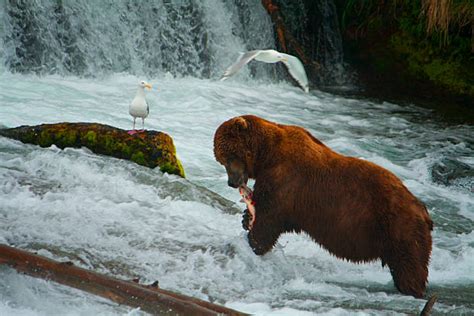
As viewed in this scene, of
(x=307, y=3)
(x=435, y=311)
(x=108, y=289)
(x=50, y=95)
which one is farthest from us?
(x=307, y=3)

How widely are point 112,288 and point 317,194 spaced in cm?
175

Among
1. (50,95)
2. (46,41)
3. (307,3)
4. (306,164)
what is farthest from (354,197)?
(307,3)

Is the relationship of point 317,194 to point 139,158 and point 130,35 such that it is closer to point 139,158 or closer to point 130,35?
point 139,158

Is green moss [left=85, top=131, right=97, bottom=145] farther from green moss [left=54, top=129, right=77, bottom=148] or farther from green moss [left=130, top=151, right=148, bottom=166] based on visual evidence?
green moss [left=130, top=151, right=148, bottom=166]

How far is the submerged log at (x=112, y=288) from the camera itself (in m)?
3.29

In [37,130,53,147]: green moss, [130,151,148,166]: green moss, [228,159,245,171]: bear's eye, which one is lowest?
[130,151,148,166]: green moss

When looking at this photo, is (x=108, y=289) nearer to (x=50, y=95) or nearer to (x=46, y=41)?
(x=50, y=95)

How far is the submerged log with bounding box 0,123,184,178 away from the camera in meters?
6.70

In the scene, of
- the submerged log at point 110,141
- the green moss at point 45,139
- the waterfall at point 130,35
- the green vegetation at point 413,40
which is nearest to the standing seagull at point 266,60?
the submerged log at point 110,141

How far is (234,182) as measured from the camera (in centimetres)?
483

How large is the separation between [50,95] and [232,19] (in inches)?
227

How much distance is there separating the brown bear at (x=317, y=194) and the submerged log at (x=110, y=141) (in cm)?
191

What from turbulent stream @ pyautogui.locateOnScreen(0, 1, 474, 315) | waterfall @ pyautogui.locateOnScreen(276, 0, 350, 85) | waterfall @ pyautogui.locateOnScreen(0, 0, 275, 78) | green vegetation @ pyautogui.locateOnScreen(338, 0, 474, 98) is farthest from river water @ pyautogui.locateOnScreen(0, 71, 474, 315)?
waterfall @ pyautogui.locateOnScreen(276, 0, 350, 85)

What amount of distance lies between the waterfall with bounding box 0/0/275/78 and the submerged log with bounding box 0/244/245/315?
30.0 feet
